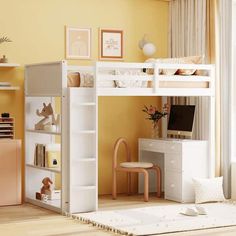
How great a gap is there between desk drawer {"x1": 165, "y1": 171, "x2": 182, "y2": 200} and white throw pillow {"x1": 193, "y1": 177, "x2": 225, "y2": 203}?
18 cm

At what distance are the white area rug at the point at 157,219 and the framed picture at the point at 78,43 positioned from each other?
192 cm

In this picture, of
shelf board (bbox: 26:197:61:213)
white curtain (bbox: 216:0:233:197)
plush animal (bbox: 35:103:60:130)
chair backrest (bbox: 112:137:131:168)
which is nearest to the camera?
shelf board (bbox: 26:197:61:213)

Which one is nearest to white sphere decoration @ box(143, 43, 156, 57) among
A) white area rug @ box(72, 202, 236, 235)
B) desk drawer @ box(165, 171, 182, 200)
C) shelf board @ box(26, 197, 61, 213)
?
desk drawer @ box(165, 171, 182, 200)

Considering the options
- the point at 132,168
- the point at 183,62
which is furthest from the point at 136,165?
the point at 183,62

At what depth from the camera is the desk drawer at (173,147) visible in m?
6.49

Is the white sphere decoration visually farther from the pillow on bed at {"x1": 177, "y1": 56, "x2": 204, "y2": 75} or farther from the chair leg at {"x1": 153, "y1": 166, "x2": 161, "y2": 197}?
the chair leg at {"x1": 153, "y1": 166, "x2": 161, "y2": 197}

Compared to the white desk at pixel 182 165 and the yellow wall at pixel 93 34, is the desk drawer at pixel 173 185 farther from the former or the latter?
the yellow wall at pixel 93 34

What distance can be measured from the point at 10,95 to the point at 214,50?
223 cm

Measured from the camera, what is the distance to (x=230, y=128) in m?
6.61

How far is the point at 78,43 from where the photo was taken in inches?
273

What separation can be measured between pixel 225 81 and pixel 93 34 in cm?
156

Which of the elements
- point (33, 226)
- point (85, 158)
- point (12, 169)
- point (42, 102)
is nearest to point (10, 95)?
point (42, 102)

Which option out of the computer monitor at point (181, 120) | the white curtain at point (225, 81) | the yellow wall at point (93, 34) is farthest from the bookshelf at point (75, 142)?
the white curtain at point (225, 81)

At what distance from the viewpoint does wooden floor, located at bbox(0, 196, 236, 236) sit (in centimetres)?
494
